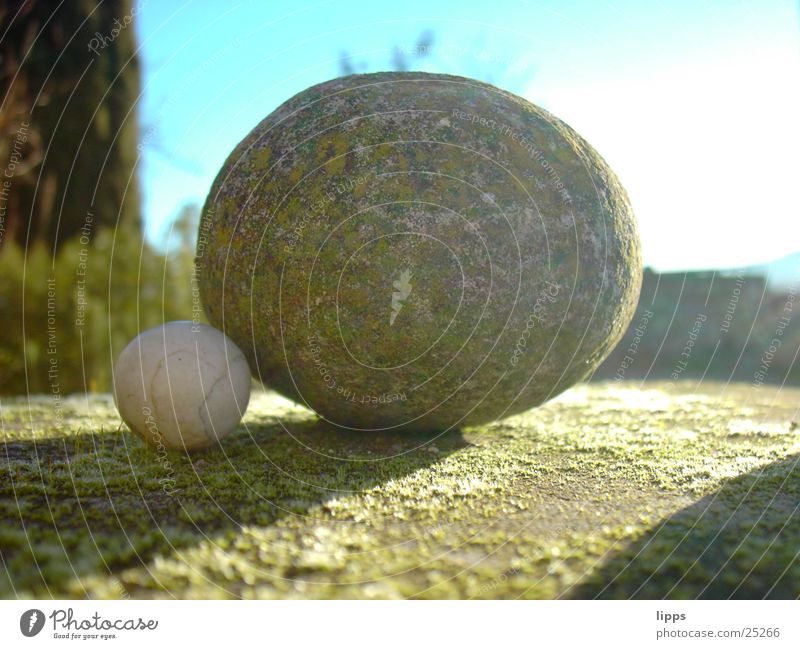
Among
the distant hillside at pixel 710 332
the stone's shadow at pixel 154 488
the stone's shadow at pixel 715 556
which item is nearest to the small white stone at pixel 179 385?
the stone's shadow at pixel 154 488

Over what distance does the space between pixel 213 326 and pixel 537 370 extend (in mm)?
2394

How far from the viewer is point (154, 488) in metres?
3.97

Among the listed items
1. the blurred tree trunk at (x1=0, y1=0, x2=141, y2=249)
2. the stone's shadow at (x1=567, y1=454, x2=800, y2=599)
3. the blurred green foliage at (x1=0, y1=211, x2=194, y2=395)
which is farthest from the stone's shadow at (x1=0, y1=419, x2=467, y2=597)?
the blurred tree trunk at (x1=0, y1=0, x2=141, y2=249)

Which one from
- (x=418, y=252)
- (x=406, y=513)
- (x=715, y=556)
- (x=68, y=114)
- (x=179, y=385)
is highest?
(x=68, y=114)

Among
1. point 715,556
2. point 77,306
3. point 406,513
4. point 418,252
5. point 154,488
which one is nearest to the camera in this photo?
point 715,556

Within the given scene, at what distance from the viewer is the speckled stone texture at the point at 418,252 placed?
169 inches

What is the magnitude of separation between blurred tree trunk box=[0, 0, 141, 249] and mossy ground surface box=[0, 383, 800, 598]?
16.7 feet

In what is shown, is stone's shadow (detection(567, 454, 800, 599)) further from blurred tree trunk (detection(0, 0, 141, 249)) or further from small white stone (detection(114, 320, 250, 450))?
blurred tree trunk (detection(0, 0, 141, 249))

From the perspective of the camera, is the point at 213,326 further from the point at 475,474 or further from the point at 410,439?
the point at 475,474

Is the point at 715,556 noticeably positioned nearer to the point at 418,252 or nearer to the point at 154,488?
the point at 418,252

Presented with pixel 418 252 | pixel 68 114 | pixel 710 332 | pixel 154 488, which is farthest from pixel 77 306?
pixel 710 332

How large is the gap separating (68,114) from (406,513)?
8641mm

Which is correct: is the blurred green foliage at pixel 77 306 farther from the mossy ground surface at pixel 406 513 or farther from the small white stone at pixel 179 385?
the small white stone at pixel 179 385

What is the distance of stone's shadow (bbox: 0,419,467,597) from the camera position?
120 inches
